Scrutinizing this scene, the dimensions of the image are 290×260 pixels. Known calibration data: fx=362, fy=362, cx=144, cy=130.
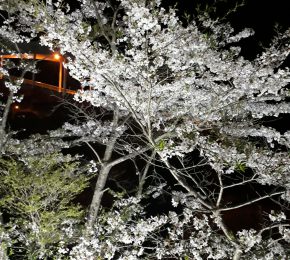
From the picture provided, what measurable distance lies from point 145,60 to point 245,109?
2683 millimetres

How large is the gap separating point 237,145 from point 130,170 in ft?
34.4

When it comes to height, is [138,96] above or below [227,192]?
above

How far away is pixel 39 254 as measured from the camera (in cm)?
846

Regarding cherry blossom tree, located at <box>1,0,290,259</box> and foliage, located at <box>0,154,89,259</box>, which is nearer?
cherry blossom tree, located at <box>1,0,290,259</box>

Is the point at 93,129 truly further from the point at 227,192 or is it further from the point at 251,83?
the point at 227,192

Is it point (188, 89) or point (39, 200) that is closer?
point (188, 89)

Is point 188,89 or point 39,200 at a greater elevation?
point 188,89

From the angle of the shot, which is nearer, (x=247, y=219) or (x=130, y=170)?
(x=247, y=219)

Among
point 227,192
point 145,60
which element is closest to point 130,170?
point 227,192

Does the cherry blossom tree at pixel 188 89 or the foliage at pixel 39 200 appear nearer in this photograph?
the cherry blossom tree at pixel 188 89

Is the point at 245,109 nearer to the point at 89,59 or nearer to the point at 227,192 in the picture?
the point at 89,59

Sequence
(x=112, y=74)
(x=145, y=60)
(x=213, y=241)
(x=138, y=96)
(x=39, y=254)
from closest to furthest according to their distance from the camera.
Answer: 1. (x=145, y=60)
2. (x=112, y=74)
3. (x=138, y=96)
4. (x=213, y=241)
5. (x=39, y=254)

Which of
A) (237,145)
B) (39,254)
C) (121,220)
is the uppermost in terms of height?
(237,145)

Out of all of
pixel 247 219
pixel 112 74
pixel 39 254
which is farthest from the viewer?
pixel 247 219
